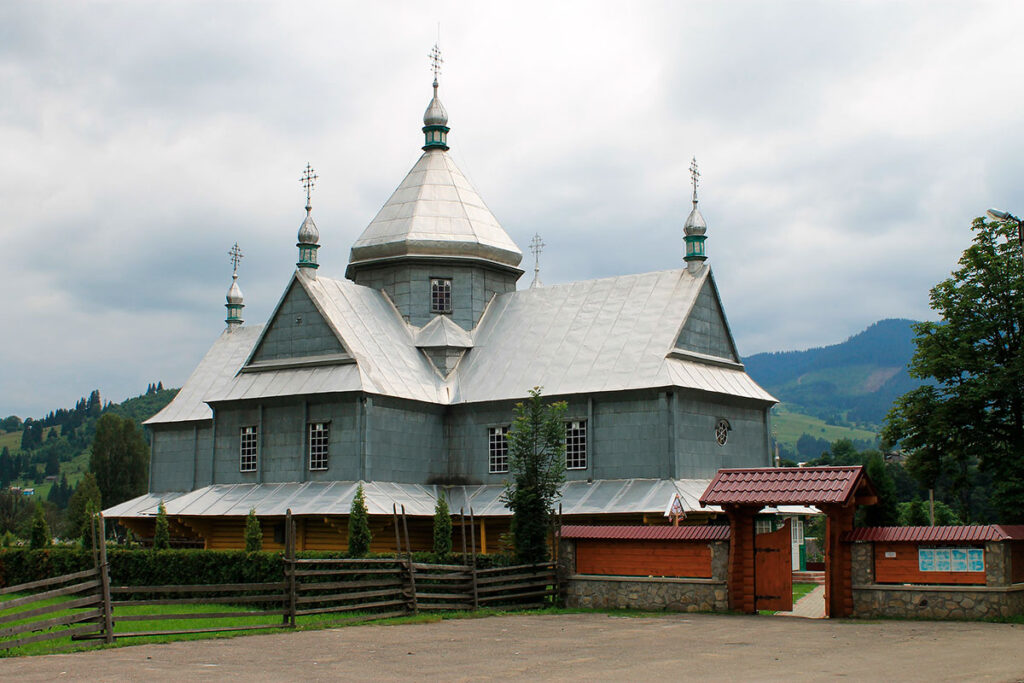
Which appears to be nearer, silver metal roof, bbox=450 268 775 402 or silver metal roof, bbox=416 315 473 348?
silver metal roof, bbox=450 268 775 402

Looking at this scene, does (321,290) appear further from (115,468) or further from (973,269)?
(115,468)

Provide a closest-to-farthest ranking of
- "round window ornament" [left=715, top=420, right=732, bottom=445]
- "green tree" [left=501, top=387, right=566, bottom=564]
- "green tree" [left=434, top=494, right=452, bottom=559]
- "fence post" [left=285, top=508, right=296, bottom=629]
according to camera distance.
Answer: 1. "fence post" [left=285, top=508, right=296, bottom=629]
2. "green tree" [left=501, top=387, right=566, bottom=564]
3. "green tree" [left=434, top=494, right=452, bottom=559]
4. "round window ornament" [left=715, top=420, right=732, bottom=445]

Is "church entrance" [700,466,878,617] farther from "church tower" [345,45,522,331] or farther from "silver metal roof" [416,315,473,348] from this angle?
"church tower" [345,45,522,331]

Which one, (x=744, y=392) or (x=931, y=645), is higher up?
(x=744, y=392)

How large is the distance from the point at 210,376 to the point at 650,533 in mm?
26769

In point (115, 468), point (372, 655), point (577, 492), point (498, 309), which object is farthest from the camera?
point (115, 468)

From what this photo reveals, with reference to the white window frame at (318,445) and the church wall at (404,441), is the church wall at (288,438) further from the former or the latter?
the church wall at (404,441)

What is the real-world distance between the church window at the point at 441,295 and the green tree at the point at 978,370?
16392mm

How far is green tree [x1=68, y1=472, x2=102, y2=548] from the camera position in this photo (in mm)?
37250

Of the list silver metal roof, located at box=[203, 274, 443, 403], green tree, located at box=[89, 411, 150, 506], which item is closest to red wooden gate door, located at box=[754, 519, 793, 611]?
silver metal roof, located at box=[203, 274, 443, 403]

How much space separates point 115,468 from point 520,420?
5987 cm

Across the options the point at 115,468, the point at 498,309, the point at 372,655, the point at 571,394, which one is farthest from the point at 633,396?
the point at 115,468

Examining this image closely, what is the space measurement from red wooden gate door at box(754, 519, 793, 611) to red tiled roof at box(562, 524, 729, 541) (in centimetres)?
86

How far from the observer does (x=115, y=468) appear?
7981 centimetres
